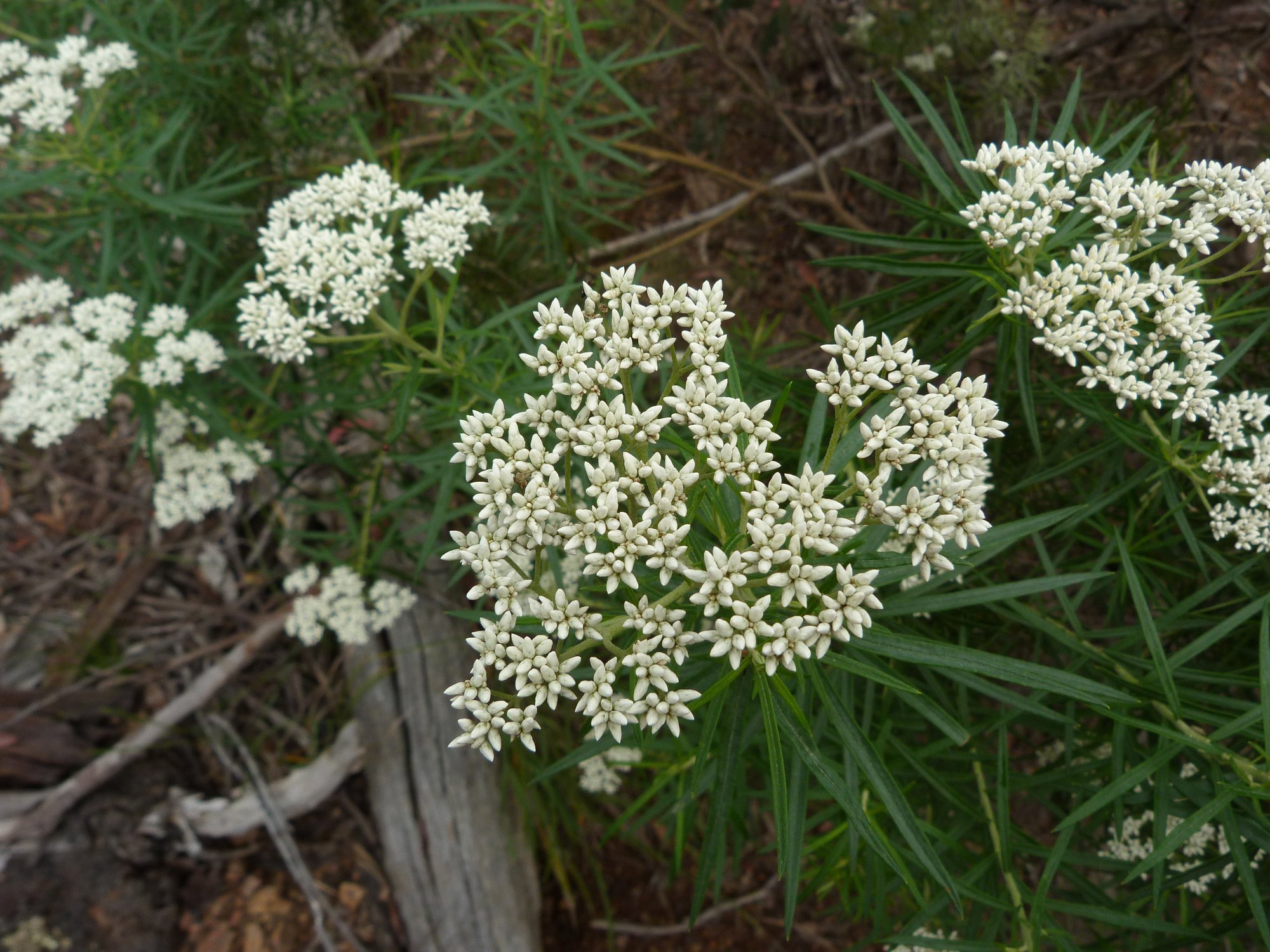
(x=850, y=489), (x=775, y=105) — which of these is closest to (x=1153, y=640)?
(x=850, y=489)

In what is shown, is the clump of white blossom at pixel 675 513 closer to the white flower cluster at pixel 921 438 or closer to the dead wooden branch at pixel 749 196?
the white flower cluster at pixel 921 438

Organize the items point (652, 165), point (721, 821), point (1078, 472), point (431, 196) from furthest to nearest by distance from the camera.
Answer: point (652, 165)
point (431, 196)
point (1078, 472)
point (721, 821)

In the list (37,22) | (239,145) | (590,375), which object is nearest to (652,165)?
(239,145)

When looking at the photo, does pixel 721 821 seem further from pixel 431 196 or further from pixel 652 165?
pixel 652 165

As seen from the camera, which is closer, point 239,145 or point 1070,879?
point 1070,879

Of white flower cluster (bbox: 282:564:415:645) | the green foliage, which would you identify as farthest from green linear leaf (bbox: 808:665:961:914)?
white flower cluster (bbox: 282:564:415:645)

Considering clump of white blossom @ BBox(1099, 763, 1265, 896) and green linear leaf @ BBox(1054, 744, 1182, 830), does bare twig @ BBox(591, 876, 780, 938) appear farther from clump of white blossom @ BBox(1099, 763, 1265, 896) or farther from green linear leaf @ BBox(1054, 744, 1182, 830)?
green linear leaf @ BBox(1054, 744, 1182, 830)

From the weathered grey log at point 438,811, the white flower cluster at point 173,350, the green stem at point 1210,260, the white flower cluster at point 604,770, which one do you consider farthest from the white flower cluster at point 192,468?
the green stem at point 1210,260
